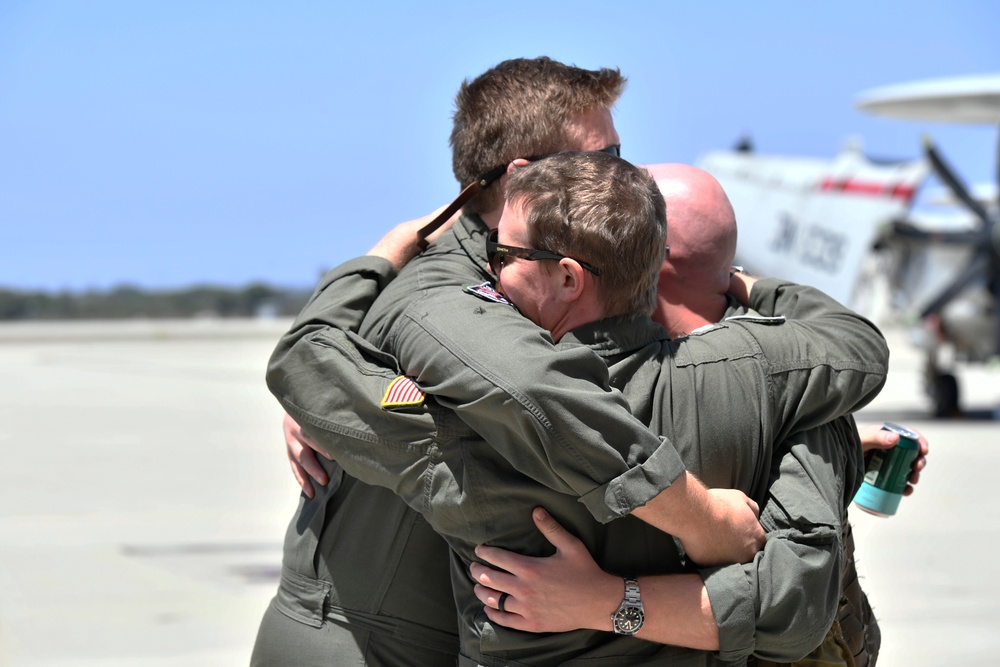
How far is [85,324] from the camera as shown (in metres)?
66.9

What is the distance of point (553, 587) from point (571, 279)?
1.65 feet

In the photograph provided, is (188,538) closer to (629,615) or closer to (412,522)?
(412,522)

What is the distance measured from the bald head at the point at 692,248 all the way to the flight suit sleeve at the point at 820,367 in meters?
0.17

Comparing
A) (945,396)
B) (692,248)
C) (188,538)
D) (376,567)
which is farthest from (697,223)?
(945,396)

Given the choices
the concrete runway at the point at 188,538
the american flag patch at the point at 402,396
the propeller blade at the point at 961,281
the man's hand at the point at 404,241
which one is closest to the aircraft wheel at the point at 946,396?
the concrete runway at the point at 188,538

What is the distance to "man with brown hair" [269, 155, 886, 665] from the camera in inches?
67.9

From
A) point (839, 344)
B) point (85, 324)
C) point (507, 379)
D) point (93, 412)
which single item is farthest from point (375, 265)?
point (85, 324)

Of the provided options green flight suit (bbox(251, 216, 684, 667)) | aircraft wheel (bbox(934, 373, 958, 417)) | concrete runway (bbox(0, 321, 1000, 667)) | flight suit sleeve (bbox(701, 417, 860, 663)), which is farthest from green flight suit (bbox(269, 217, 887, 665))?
aircraft wheel (bbox(934, 373, 958, 417))

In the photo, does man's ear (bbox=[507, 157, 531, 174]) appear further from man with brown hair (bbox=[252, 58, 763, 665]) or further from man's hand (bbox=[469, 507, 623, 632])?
man's hand (bbox=[469, 507, 623, 632])

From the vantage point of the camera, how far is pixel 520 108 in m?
2.00

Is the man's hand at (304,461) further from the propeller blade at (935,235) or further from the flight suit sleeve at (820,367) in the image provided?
the propeller blade at (935,235)

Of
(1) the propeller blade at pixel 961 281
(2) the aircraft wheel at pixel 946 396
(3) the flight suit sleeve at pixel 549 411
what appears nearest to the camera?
(3) the flight suit sleeve at pixel 549 411

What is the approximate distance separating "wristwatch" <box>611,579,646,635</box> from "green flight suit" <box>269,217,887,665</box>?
69mm

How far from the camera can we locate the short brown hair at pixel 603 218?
1.72 metres
